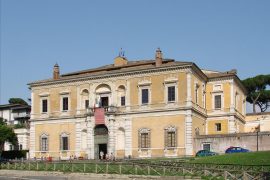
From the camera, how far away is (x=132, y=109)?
55.4 m

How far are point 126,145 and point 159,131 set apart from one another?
4174 mm

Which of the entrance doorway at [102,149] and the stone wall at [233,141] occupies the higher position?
the stone wall at [233,141]

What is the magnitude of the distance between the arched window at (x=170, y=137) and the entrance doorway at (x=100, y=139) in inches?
287

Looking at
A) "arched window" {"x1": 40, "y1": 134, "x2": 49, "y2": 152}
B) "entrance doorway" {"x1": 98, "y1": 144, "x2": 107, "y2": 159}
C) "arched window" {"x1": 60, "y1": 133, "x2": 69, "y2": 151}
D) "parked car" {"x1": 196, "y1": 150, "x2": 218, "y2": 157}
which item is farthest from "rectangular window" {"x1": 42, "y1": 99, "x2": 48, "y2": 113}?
"parked car" {"x1": 196, "y1": 150, "x2": 218, "y2": 157}

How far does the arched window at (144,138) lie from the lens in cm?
5406

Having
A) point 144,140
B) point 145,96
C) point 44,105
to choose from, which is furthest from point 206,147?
point 44,105

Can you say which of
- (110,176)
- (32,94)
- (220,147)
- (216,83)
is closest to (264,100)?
(216,83)

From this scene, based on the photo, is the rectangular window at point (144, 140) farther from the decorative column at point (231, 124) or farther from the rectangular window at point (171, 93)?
the decorative column at point (231, 124)

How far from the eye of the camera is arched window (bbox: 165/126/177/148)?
173 feet

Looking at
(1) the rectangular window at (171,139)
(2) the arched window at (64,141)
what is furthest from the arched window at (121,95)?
(2) the arched window at (64,141)

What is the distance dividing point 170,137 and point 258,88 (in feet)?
120

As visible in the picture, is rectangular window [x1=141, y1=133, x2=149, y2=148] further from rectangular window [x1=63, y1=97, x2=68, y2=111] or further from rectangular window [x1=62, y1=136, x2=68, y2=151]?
rectangular window [x1=63, y1=97, x2=68, y2=111]

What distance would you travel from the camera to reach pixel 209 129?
5831 cm

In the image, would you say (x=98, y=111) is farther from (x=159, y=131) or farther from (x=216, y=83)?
(x=216, y=83)
